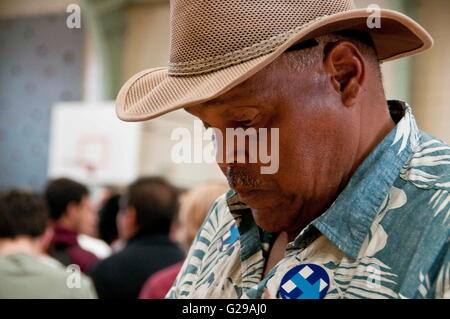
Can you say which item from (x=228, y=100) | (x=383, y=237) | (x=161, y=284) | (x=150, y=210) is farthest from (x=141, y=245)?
(x=383, y=237)

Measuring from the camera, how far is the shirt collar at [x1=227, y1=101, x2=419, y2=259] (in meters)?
0.90

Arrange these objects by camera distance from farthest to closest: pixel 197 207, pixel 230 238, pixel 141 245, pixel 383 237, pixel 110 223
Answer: pixel 110 223 < pixel 141 245 < pixel 197 207 < pixel 230 238 < pixel 383 237

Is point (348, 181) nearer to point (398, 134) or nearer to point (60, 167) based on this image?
point (398, 134)

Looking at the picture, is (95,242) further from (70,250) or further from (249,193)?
(249,193)

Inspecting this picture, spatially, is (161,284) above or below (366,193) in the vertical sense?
below

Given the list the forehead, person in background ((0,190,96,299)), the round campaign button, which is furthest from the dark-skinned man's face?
person in background ((0,190,96,299))

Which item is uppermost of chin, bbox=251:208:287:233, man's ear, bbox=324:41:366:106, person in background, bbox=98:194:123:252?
man's ear, bbox=324:41:366:106

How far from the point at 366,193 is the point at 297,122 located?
14cm

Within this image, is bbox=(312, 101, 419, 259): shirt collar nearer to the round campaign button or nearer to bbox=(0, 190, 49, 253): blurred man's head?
the round campaign button

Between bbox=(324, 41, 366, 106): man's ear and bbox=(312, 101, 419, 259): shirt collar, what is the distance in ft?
0.27

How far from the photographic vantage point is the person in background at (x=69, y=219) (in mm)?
3218

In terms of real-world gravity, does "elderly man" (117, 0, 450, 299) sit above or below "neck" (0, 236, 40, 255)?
above

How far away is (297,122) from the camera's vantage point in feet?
3.11

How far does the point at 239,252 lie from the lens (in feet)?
3.65
